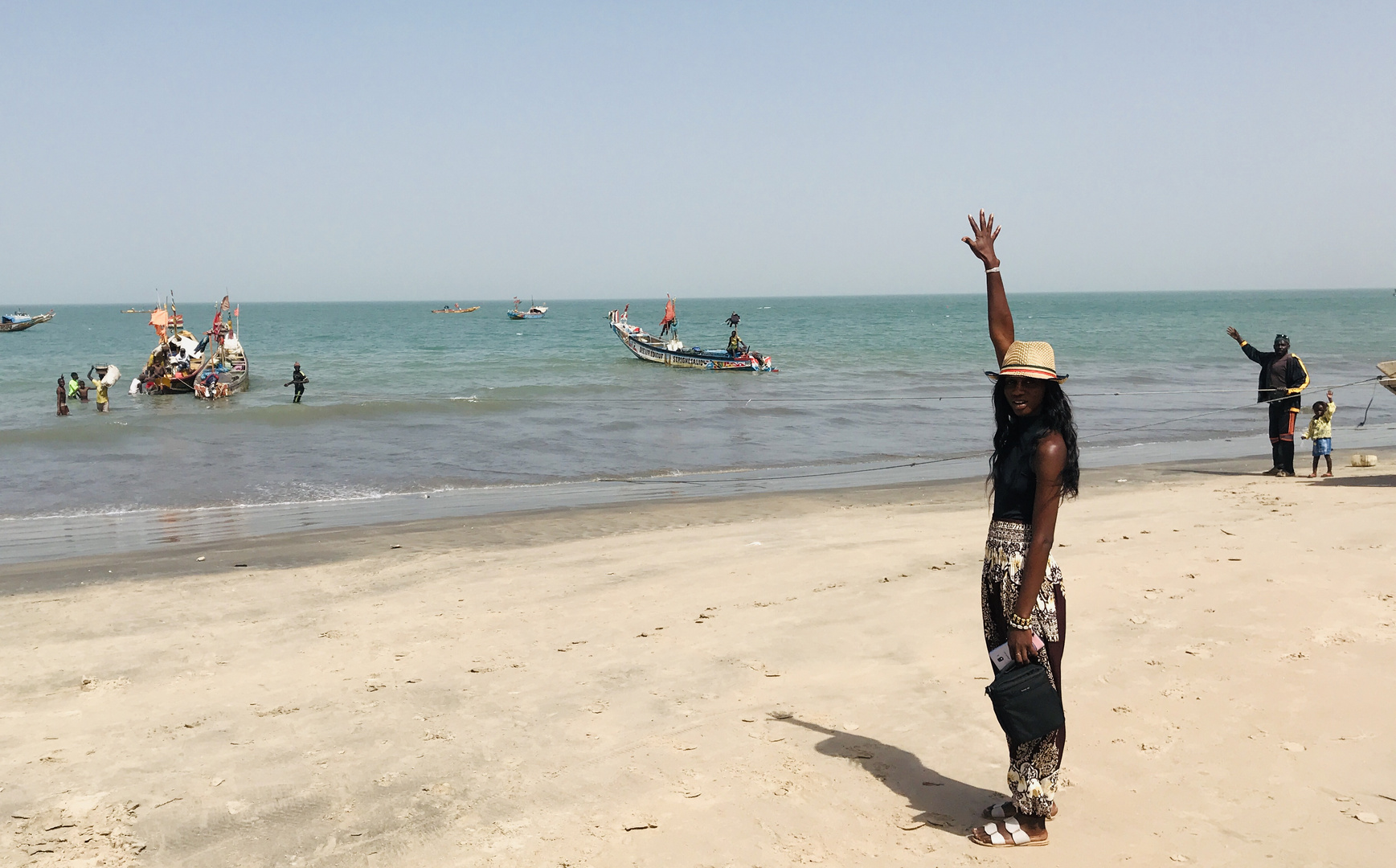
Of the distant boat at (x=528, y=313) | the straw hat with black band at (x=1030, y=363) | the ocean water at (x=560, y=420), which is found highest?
the distant boat at (x=528, y=313)

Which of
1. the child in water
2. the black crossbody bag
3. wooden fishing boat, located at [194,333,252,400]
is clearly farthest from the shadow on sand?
wooden fishing boat, located at [194,333,252,400]

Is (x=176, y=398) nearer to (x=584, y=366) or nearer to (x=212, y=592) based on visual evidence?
(x=584, y=366)

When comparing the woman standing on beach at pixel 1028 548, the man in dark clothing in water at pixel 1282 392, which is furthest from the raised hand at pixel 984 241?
the man in dark clothing in water at pixel 1282 392

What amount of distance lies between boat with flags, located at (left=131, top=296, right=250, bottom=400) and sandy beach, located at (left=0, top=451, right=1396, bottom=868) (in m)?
25.5

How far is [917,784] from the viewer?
4.50 m

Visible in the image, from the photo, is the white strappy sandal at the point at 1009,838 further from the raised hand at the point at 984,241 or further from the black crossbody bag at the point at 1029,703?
the raised hand at the point at 984,241

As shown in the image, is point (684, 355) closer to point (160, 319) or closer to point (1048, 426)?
point (160, 319)

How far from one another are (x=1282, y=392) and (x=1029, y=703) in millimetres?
11644

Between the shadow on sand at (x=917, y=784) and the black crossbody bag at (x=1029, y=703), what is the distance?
585mm

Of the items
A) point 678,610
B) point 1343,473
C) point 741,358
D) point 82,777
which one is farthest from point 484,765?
point 741,358

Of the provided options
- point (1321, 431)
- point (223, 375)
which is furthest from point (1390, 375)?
point (223, 375)

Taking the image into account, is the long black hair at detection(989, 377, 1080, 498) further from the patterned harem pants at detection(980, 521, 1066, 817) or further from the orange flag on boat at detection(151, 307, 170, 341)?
the orange flag on boat at detection(151, 307, 170, 341)

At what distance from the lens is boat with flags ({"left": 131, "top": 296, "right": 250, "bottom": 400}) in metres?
33.1

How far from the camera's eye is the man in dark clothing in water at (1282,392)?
1338 centimetres
